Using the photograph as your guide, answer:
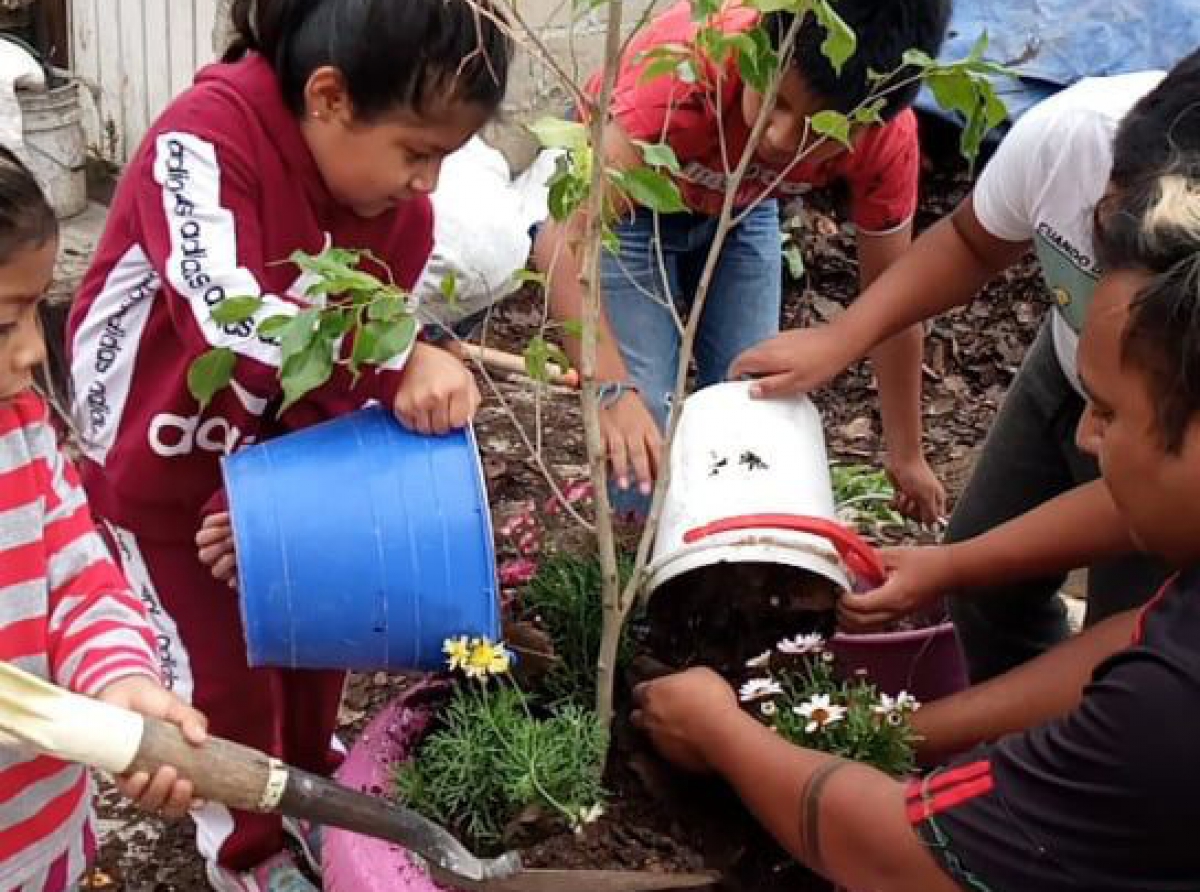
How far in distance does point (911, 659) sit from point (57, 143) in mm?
2733

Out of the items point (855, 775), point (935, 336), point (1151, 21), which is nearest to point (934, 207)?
point (935, 336)

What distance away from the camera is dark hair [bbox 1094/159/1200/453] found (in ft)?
4.04

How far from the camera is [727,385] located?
191 cm

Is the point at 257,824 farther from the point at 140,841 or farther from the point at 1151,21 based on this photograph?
the point at 1151,21

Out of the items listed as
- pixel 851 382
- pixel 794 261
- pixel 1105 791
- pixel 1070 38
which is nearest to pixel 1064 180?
pixel 1105 791

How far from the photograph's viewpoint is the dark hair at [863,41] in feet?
6.32

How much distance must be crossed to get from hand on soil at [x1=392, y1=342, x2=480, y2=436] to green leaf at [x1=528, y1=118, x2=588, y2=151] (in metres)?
0.30

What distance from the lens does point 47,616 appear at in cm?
145

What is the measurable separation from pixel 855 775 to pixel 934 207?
309 cm

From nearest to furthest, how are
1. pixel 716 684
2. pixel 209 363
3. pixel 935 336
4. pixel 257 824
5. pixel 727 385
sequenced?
pixel 209 363 → pixel 716 684 → pixel 727 385 → pixel 257 824 → pixel 935 336

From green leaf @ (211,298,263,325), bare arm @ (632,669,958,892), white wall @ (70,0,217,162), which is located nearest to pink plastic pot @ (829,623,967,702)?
bare arm @ (632,669,958,892)

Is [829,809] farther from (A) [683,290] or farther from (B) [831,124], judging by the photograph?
(A) [683,290]

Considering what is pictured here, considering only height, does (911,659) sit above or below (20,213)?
below

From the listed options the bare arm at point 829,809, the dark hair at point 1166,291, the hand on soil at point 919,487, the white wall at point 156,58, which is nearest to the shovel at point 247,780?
the bare arm at point 829,809
